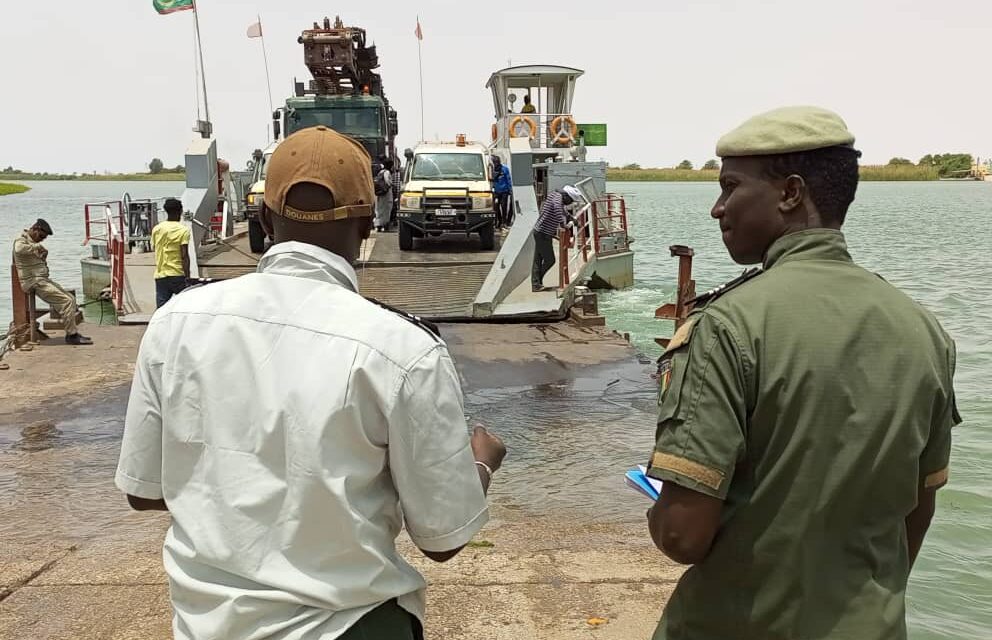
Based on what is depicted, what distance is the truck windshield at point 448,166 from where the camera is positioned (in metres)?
15.8

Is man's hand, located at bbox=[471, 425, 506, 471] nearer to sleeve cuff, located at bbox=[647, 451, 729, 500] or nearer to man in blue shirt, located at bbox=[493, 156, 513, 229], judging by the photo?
sleeve cuff, located at bbox=[647, 451, 729, 500]

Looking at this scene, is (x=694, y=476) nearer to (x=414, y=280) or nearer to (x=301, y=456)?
(x=301, y=456)

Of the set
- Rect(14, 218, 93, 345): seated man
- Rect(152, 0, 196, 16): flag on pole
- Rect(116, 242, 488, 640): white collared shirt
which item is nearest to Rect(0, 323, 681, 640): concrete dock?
Rect(14, 218, 93, 345): seated man

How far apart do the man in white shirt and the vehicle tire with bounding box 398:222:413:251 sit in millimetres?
13783

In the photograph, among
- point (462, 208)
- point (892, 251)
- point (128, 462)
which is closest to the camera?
point (128, 462)

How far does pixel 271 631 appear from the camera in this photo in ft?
5.01

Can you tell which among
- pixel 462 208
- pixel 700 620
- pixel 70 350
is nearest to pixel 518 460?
pixel 700 620

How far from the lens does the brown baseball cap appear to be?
5.67ft

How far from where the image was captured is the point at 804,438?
5.22ft

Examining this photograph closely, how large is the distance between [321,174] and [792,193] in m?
0.91

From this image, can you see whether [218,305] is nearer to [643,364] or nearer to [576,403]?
[576,403]

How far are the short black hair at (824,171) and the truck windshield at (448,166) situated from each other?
46.6ft

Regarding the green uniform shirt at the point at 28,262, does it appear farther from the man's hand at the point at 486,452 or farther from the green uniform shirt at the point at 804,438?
the green uniform shirt at the point at 804,438

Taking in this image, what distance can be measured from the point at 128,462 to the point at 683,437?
1.07m
